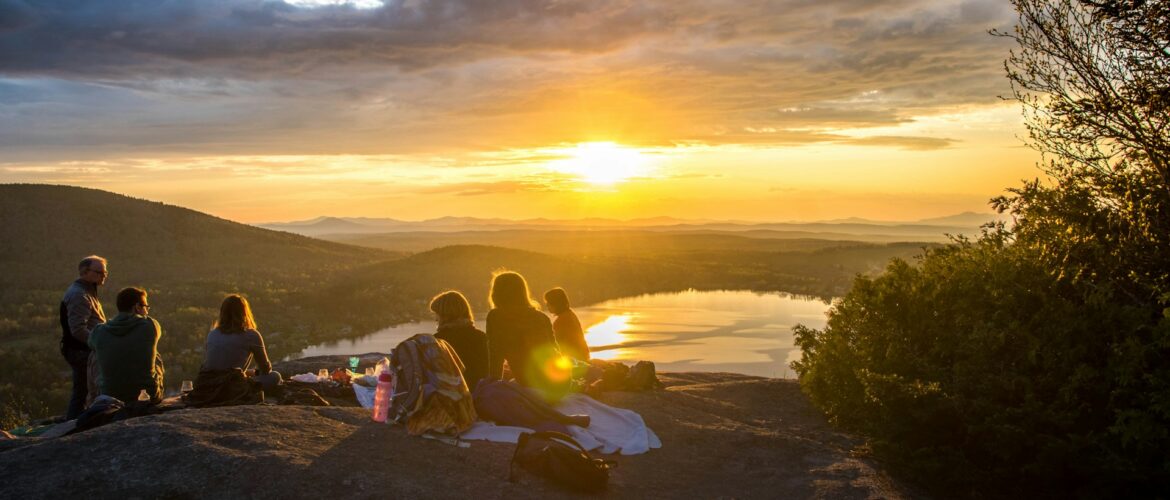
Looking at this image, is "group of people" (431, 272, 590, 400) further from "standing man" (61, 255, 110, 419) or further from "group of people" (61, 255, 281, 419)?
"standing man" (61, 255, 110, 419)

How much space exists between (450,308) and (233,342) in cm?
264

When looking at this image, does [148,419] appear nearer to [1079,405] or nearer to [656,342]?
[1079,405]

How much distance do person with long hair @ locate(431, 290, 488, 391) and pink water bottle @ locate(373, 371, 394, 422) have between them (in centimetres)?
79

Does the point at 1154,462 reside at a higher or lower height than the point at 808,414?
higher

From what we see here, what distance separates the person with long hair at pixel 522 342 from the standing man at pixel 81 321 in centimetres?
510

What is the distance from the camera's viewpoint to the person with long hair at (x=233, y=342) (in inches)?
358

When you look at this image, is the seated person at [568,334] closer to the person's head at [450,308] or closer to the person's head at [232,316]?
the person's head at [450,308]

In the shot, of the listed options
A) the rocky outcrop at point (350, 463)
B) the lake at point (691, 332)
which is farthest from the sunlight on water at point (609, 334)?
the rocky outcrop at point (350, 463)

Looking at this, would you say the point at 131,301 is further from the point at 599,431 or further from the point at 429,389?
the point at 599,431

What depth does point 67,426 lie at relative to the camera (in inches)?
325

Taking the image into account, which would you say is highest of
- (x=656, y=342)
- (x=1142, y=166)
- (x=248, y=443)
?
(x=1142, y=166)

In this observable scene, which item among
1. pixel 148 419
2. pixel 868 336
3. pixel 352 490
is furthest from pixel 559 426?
pixel 868 336

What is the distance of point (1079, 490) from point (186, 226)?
216 ft

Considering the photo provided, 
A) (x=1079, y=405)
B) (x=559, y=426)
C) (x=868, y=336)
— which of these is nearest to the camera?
(x=1079, y=405)
